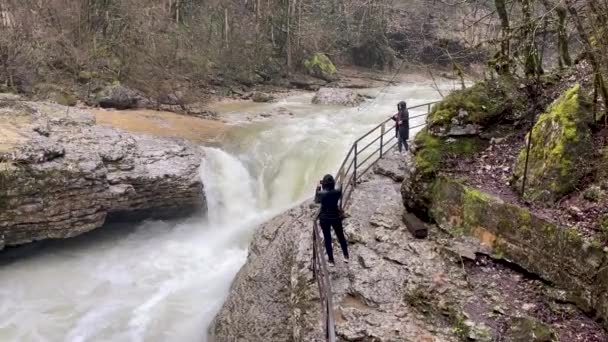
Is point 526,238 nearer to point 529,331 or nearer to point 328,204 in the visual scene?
point 529,331

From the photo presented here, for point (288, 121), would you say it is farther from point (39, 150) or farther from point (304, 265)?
point (304, 265)

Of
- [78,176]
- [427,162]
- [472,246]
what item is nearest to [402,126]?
[427,162]

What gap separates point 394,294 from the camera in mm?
7211

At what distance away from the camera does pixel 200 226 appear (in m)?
15.1

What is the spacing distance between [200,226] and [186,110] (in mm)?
9369

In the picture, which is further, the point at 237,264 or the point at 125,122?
the point at 125,122

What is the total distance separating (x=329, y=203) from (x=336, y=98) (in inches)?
769

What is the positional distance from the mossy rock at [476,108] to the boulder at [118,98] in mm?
15401

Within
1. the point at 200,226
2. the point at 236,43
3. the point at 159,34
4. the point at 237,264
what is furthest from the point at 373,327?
the point at 236,43

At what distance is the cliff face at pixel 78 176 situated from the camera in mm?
12016

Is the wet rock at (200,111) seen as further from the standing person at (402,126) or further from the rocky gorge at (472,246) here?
the rocky gorge at (472,246)

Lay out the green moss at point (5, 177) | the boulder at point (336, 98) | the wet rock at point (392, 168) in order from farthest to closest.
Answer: the boulder at point (336, 98), the wet rock at point (392, 168), the green moss at point (5, 177)

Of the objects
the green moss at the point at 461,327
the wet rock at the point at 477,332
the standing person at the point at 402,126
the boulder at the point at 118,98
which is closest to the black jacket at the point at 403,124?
the standing person at the point at 402,126

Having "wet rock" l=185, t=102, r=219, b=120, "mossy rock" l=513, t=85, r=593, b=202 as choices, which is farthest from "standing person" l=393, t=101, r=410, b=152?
"wet rock" l=185, t=102, r=219, b=120
